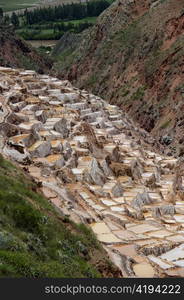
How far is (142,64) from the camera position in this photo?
67.1 meters

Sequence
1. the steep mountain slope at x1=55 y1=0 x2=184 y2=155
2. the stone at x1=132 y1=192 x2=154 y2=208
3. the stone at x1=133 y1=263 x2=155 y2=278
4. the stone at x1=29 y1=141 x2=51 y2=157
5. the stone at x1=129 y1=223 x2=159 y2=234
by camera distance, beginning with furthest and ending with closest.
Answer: the steep mountain slope at x1=55 y1=0 x2=184 y2=155
the stone at x1=29 y1=141 x2=51 y2=157
the stone at x1=132 y1=192 x2=154 y2=208
the stone at x1=129 y1=223 x2=159 y2=234
the stone at x1=133 y1=263 x2=155 y2=278

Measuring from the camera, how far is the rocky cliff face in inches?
712

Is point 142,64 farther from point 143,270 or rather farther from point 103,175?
point 143,270

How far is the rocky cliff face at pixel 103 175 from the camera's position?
18.1m

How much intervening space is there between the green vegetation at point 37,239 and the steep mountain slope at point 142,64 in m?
30.5

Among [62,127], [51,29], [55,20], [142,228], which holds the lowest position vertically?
[55,20]

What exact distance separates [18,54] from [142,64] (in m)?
45.7

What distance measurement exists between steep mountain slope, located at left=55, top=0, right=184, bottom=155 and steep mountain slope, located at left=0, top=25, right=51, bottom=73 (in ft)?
43.0

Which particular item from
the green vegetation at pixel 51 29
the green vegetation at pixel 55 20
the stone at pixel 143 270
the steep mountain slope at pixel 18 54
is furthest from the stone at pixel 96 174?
the green vegetation at pixel 55 20

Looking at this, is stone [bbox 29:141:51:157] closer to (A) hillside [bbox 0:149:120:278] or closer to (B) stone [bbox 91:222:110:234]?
(B) stone [bbox 91:222:110:234]

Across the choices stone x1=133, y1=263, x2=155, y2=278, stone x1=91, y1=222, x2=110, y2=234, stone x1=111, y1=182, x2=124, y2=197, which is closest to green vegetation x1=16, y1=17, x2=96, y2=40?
stone x1=111, y1=182, x2=124, y2=197

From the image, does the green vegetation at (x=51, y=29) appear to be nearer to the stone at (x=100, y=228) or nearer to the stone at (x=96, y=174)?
the stone at (x=96, y=174)

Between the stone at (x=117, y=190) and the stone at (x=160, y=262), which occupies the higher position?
the stone at (x=160, y=262)

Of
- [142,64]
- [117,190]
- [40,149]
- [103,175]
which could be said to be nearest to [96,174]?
[103,175]
